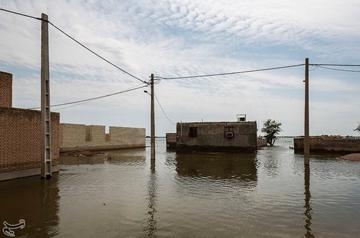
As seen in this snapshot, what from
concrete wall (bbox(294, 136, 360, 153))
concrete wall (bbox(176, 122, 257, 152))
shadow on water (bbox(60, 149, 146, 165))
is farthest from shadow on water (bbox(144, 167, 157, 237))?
concrete wall (bbox(294, 136, 360, 153))

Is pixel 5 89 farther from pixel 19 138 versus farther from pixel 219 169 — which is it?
pixel 219 169

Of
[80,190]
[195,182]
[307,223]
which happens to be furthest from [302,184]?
[80,190]

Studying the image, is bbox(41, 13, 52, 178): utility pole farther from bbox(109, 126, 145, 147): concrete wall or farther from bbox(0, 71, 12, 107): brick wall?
bbox(109, 126, 145, 147): concrete wall

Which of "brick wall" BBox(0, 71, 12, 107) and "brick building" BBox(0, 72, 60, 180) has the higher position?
"brick wall" BBox(0, 71, 12, 107)

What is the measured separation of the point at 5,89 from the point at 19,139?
3664 mm

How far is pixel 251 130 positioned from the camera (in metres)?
44.5

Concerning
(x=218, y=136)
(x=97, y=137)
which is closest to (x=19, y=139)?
(x=218, y=136)

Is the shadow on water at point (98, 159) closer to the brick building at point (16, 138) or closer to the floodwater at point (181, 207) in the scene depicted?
the brick building at point (16, 138)

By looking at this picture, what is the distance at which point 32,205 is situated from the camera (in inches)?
443

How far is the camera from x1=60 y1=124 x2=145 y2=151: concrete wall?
42844 mm

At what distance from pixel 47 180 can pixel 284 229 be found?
12.3m

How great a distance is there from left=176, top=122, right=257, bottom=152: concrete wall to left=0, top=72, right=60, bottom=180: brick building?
2887cm

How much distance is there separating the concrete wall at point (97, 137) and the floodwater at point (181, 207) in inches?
1026

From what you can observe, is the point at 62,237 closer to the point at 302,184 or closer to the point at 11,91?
the point at 302,184
